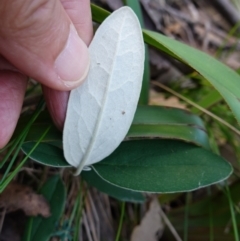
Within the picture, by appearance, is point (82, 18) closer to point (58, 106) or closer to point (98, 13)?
point (98, 13)

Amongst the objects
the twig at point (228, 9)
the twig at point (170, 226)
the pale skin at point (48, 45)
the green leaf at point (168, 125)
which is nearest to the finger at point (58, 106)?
the pale skin at point (48, 45)

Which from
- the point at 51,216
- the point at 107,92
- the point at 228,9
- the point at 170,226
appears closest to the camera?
the point at 107,92

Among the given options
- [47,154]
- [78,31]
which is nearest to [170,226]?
[47,154]

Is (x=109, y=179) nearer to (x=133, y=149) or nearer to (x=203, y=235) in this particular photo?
(x=133, y=149)

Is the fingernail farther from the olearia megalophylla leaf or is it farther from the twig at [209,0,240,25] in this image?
the twig at [209,0,240,25]

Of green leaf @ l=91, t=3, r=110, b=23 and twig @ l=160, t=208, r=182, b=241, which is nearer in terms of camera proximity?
green leaf @ l=91, t=3, r=110, b=23

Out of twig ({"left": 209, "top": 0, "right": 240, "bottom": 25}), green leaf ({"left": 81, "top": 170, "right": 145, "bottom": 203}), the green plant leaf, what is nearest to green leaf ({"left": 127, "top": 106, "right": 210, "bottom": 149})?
the green plant leaf

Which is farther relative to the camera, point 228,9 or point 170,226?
point 228,9
